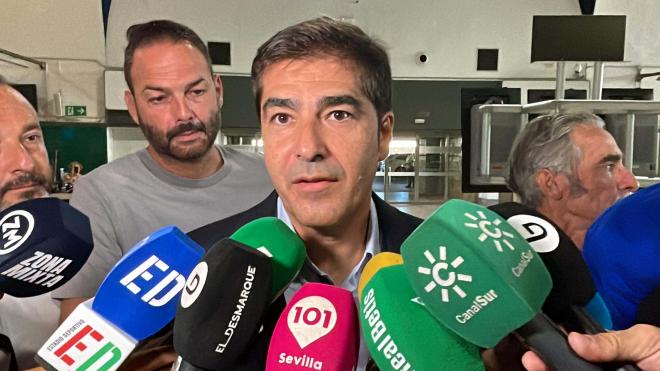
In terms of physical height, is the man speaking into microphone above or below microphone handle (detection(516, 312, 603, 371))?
above

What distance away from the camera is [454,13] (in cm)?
730

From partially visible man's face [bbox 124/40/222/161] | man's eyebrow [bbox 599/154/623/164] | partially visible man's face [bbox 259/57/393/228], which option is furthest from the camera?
man's eyebrow [bbox 599/154/623/164]

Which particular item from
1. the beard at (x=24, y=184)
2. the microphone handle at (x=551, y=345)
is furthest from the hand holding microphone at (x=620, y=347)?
the beard at (x=24, y=184)

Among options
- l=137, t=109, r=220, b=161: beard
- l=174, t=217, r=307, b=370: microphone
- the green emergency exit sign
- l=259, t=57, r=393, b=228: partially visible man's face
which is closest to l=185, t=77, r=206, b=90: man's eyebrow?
l=137, t=109, r=220, b=161: beard

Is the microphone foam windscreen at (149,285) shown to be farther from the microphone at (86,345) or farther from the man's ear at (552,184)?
the man's ear at (552,184)

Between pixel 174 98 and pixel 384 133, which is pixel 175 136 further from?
pixel 384 133

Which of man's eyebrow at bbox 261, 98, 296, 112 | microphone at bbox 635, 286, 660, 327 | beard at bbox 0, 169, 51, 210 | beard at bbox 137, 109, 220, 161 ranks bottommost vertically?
microphone at bbox 635, 286, 660, 327

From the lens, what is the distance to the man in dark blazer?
0.92m

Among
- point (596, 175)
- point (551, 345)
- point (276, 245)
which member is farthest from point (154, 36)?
point (596, 175)

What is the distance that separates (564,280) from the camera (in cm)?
62

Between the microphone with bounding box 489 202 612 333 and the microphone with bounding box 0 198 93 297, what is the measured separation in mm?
678

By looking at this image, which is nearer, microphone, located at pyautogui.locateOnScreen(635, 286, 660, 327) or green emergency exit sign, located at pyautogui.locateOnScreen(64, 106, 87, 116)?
microphone, located at pyautogui.locateOnScreen(635, 286, 660, 327)

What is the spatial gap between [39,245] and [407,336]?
1.89 ft

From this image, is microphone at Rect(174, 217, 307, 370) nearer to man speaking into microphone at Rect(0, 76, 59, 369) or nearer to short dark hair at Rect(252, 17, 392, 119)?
short dark hair at Rect(252, 17, 392, 119)
